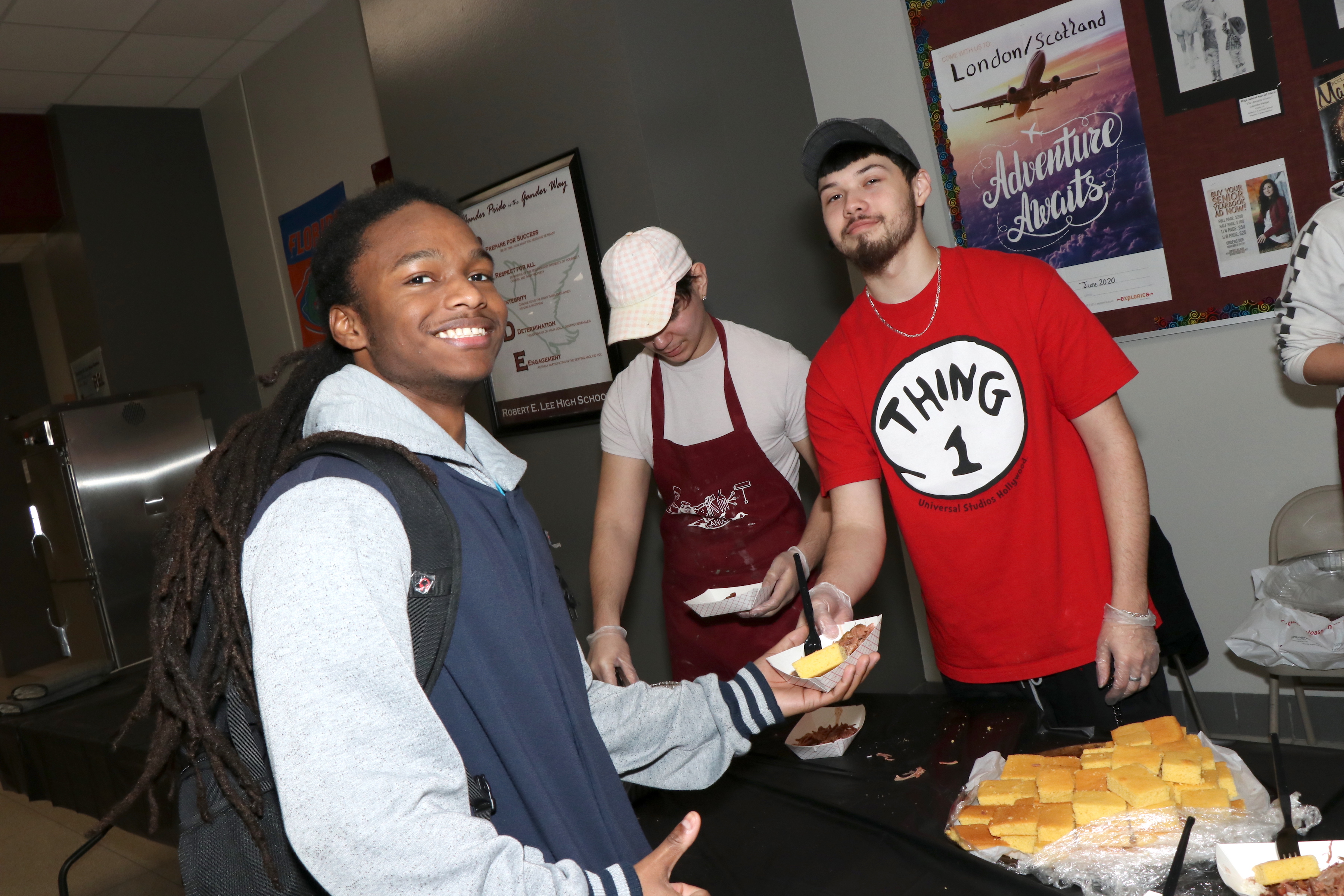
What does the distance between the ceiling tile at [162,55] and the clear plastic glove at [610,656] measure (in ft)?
12.2

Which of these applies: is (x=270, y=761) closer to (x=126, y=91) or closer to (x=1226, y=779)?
(x=1226, y=779)

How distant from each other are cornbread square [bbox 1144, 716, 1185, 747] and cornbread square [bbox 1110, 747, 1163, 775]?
0.03m

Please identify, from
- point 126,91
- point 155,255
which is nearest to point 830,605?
point 155,255

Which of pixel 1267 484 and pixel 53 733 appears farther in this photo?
pixel 53 733

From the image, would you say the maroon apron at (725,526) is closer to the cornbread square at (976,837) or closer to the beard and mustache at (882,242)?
the beard and mustache at (882,242)

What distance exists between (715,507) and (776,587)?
417mm

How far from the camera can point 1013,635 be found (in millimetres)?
1793

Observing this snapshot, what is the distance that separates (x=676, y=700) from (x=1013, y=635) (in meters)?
0.73

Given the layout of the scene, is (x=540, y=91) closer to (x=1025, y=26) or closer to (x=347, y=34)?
(x=1025, y=26)

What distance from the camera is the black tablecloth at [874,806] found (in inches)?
45.0

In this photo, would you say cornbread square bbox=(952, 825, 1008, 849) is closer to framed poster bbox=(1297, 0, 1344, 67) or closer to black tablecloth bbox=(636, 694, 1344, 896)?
black tablecloth bbox=(636, 694, 1344, 896)

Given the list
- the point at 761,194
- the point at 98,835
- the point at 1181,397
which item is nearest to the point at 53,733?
the point at 98,835

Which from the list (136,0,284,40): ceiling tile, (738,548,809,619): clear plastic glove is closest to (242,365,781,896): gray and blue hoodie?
(738,548,809,619): clear plastic glove

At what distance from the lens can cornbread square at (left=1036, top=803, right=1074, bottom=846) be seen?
1127 millimetres
